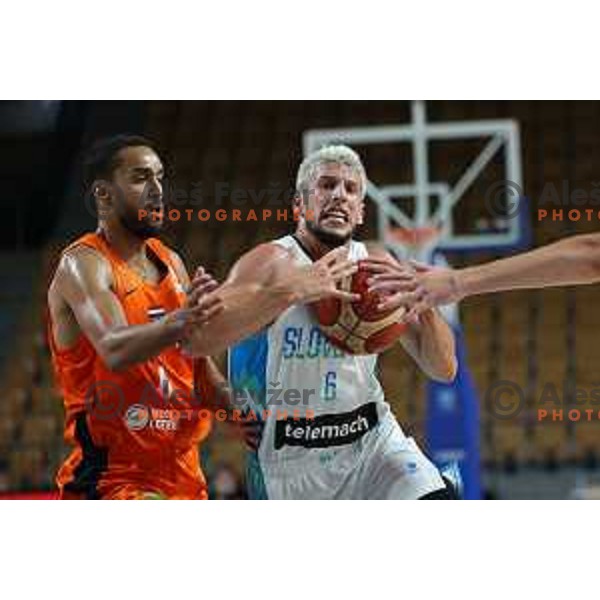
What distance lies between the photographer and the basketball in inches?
221

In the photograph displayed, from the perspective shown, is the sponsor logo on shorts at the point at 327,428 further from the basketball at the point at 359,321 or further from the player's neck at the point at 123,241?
the player's neck at the point at 123,241

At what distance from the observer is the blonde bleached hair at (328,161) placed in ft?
18.9

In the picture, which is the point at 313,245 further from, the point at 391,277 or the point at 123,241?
the point at 123,241

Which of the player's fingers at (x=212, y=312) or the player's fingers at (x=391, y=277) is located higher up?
the player's fingers at (x=391, y=277)

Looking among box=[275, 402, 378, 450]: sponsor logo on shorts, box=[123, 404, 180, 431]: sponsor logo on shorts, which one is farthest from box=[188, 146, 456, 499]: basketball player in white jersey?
box=[123, 404, 180, 431]: sponsor logo on shorts

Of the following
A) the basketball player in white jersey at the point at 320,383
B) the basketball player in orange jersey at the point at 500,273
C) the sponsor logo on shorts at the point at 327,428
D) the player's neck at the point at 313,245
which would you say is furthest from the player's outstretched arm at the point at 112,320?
the basketball player in orange jersey at the point at 500,273

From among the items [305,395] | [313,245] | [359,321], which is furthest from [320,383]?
[313,245]

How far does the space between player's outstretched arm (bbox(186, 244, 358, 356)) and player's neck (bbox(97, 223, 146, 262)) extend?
0.34m

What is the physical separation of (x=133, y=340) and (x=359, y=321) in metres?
0.80

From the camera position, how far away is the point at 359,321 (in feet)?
18.5

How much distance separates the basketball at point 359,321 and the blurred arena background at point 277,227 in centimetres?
8

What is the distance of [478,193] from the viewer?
19.8ft

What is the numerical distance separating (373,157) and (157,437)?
1301 mm

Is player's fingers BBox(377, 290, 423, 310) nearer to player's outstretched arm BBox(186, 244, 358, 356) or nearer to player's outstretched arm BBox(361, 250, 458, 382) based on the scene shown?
player's outstretched arm BBox(361, 250, 458, 382)
